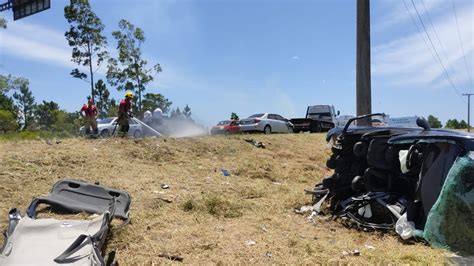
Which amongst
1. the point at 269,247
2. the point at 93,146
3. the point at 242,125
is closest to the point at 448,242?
the point at 269,247

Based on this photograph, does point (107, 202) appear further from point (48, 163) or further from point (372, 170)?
point (372, 170)

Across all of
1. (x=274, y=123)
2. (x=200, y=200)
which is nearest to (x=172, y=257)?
(x=200, y=200)

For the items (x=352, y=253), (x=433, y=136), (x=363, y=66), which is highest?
(x=363, y=66)

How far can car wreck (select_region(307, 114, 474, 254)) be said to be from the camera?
16.6ft

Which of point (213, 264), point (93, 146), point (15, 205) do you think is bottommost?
point (213, 264)

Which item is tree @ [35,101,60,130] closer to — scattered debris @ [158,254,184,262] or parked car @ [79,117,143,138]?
parked car @ [79,117,143,138]

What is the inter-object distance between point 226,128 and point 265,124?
2.23m

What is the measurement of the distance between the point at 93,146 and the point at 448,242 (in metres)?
7.54

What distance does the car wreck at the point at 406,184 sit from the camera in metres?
5.06

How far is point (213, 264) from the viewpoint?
446cm

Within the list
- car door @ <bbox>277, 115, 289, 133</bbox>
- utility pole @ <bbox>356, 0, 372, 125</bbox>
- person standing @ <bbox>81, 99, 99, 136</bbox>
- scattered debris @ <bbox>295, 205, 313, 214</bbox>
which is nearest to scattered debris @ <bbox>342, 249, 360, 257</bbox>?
scattered debris @ <bbox>295, 205, 313, 214</bbox>

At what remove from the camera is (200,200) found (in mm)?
6859

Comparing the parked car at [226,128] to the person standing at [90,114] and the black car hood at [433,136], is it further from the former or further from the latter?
the black car hood at [433,136]

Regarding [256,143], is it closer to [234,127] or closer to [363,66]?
[363,66]
